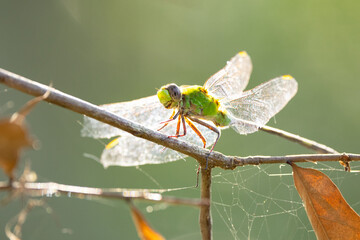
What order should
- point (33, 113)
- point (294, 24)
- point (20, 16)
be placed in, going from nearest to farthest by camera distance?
point (33, 113) → point (294, 24) → point (20, 16)

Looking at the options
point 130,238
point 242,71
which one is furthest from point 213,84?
point 130,238

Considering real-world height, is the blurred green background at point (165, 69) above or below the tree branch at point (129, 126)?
above

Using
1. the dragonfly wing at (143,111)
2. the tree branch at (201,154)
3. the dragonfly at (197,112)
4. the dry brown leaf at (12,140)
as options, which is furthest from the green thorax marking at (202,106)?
the dry brown leaf at (12,140)

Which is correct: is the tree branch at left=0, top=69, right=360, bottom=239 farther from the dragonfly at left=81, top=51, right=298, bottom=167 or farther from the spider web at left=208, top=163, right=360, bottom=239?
the spider web at left=208, top=163, right=360, bottom=239

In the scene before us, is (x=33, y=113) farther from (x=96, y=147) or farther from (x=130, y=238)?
(x=130, y=238)

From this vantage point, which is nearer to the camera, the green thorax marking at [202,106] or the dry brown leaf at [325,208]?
the dry brown leaf at [325,208]

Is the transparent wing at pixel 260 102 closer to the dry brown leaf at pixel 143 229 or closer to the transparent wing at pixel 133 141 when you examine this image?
the transparent wing at pixel 133 141

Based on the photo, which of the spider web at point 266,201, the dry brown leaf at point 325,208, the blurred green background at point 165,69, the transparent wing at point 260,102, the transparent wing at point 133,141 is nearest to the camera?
the dry brown leaf at point 325,208

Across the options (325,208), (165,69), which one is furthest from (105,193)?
(165,69)

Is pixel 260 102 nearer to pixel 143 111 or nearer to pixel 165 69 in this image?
pixel 143 111
